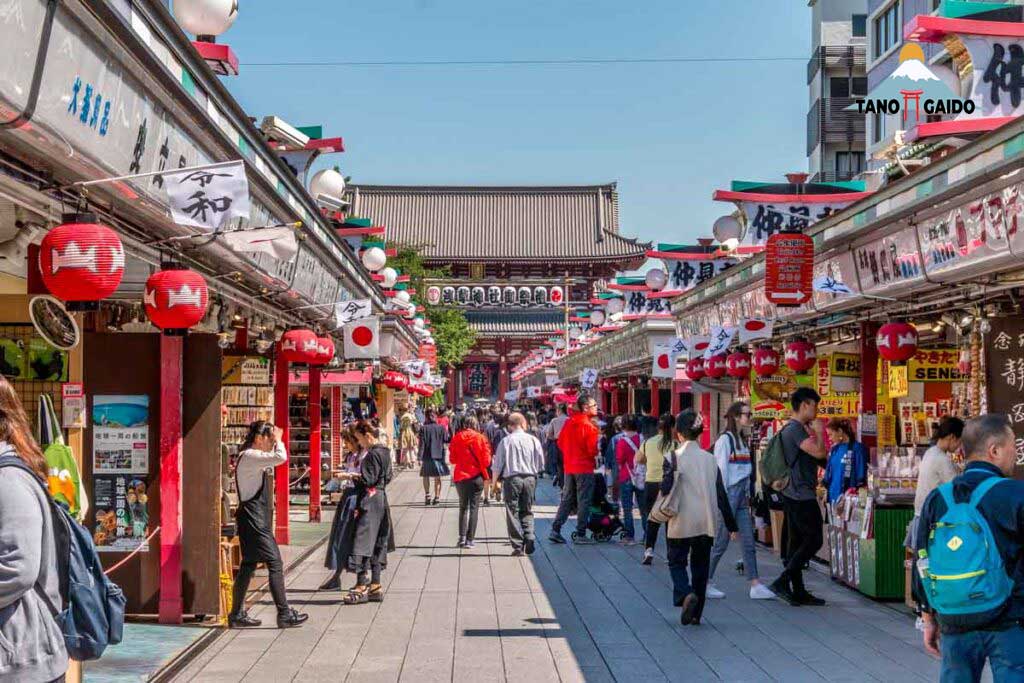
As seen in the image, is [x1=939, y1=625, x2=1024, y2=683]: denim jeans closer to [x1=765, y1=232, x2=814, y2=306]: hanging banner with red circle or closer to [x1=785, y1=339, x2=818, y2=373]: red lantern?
[x1=765, y1=232, x2=814, y2=306]: hanging banner with red circle

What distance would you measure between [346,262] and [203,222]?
10.3 m

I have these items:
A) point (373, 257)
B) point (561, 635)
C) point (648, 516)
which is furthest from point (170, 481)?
point (373, 257)

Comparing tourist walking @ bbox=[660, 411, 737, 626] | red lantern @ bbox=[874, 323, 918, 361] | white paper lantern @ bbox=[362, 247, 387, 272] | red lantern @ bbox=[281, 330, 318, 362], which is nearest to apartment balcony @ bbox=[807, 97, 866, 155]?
white paper lantern @ bbox=[362, 247, 387, 272]

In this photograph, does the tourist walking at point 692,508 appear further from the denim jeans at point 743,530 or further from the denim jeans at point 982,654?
the denim jeans at point 982,654

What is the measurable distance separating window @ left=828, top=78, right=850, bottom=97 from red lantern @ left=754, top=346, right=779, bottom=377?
26.6m

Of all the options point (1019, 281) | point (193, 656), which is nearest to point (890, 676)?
point (1019, 281)

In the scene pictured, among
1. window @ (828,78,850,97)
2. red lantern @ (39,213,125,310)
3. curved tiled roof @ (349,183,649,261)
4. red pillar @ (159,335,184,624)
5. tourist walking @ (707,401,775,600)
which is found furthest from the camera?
curved tiled roof @ (349,183,649,261)

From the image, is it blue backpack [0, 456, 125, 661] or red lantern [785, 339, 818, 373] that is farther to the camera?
red lantern [785, 339, 818, 373]

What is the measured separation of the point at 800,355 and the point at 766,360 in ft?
4.92

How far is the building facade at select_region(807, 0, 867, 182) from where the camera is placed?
1603 inches

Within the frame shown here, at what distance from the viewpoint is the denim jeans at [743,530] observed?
38.5 ft

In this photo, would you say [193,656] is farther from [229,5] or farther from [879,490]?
[879,490]

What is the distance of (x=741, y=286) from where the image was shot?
1825 cm

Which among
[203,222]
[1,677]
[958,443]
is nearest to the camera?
[1,677]
